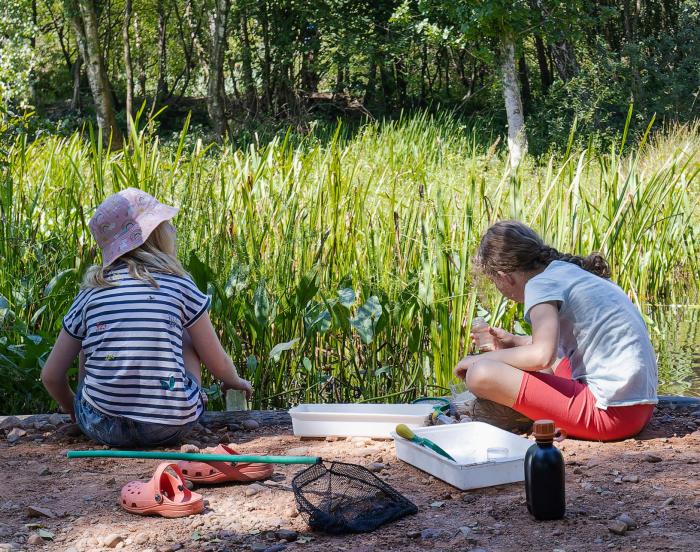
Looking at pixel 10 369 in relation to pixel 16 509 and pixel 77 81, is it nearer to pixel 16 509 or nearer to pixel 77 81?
pixel 16 509

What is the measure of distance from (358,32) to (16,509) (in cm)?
1466

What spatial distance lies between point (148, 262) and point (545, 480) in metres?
1.47

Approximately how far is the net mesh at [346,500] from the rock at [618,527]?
491mm

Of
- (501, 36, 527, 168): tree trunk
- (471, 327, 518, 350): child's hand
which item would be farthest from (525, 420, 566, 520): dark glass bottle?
(501, 36, 527, 168): tree trunk

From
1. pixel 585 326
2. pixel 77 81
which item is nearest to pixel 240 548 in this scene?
pixel 585 326

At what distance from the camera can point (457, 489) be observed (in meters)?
2.38

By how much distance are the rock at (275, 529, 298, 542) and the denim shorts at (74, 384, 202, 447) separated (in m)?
0.81

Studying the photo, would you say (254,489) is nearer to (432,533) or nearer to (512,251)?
(432,533)

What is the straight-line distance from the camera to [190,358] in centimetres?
294

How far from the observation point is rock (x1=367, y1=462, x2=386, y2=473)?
2580 millimetres

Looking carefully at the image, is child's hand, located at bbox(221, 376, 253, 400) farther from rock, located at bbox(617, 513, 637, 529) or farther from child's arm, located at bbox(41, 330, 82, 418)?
rock, located at bbox(617, 513, 637, 529)

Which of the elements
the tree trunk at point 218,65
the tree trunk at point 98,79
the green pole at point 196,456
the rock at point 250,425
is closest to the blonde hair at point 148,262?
the green pole at point 196,456

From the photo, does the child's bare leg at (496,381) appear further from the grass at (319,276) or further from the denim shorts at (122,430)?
the denim shorts at (122,430)

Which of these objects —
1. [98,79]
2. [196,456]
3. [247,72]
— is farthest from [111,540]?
[247,72]
